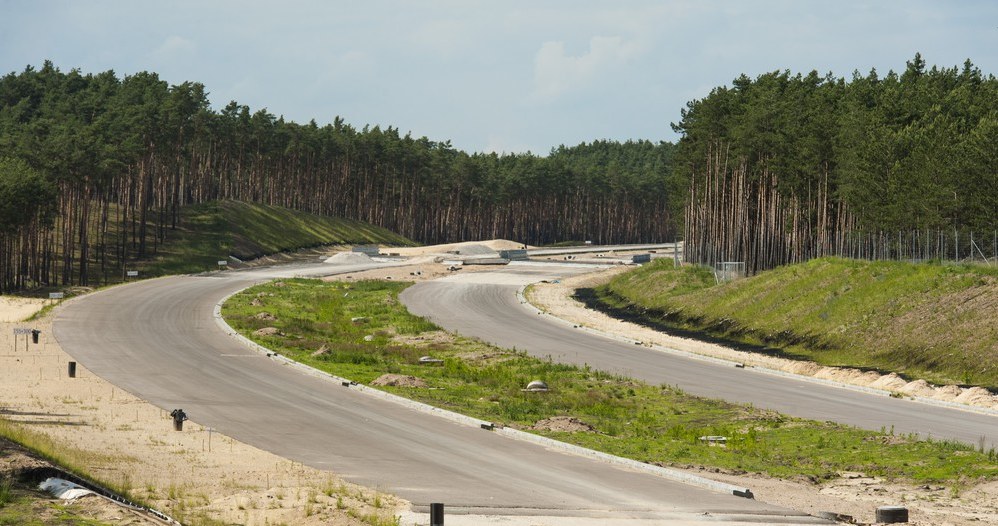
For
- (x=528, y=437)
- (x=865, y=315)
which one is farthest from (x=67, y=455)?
(x=865, y=315)

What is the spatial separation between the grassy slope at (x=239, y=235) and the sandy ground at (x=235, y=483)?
284 ft

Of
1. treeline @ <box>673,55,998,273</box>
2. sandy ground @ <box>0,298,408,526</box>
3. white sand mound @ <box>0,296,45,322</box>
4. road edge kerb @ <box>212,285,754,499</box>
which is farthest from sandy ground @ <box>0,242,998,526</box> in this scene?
treeline @ <box>673,55,998,273</box>

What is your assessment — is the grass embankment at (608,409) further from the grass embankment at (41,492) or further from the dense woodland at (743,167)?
the dense woodland at (743,167)

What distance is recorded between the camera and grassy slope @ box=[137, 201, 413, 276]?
126m

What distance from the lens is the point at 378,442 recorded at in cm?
3045

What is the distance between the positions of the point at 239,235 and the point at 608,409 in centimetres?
10856

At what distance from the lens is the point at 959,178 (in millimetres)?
73000

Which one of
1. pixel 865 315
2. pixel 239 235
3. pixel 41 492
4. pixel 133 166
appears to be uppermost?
pixel 133 166

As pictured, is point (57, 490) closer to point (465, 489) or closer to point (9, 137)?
point (465, 489)

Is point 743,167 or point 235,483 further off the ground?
point 743,167

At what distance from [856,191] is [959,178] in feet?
33.0

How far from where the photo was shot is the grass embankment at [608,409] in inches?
1107

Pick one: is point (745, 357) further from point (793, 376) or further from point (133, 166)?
point (133, 166)

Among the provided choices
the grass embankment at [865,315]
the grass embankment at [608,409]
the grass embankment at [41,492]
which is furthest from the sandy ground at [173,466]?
the grass embankment at [865,315]
